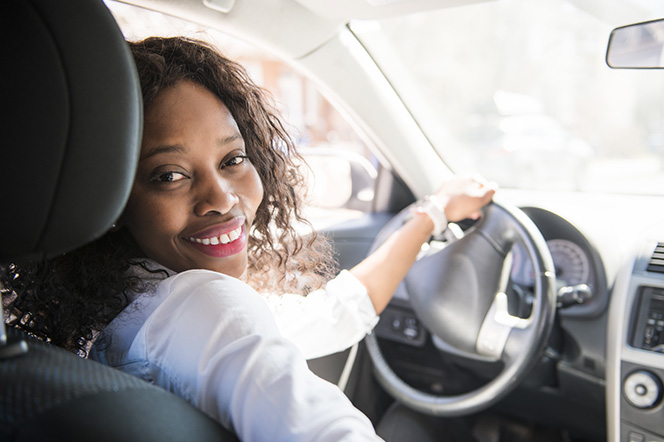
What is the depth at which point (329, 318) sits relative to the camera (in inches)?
61.2

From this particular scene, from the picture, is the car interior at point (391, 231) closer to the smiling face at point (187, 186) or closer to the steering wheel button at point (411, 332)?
the steering wheel button at point (411, 332)

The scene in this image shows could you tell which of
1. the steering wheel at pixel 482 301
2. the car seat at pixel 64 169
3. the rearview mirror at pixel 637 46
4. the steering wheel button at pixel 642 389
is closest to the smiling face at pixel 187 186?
the car seat at pixel 64 169

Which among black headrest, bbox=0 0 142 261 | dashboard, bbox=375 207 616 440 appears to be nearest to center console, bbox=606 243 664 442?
dashboard, bbox=375 207 616 440

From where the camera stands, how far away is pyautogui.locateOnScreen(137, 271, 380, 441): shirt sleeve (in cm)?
74

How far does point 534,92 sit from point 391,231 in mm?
4732

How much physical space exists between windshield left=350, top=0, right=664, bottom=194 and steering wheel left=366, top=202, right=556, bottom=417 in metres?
0.57

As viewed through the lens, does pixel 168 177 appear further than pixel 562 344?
No

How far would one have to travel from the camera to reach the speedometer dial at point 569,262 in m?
1.81

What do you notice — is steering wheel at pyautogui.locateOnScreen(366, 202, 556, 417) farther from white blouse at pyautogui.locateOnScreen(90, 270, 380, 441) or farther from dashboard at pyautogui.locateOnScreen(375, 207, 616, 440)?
white blouse at pyautogui.locateOnScreen(90, 270, 380, 441)

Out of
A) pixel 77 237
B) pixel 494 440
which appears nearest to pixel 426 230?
pixel 494 440

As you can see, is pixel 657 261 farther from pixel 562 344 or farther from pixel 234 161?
pixel 234 161

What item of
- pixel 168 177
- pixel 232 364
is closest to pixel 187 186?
pixel 168 177

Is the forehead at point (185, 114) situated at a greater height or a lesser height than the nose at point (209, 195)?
greater

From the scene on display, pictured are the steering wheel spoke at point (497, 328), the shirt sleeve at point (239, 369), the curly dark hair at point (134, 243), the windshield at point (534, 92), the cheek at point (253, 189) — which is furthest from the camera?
the windshield at point (534, 92)
